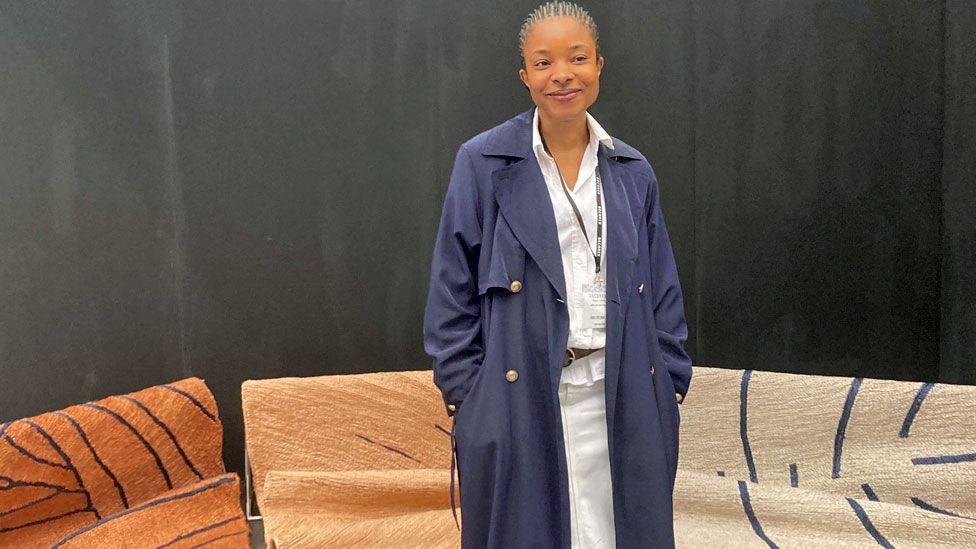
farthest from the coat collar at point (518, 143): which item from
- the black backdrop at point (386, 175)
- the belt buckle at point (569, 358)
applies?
the black backdrop at point (386, 175)

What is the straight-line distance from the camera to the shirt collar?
2.16 metres

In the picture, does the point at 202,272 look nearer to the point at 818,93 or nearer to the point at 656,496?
the point at 656,496

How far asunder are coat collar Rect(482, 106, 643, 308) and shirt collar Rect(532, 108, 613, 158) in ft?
0.04

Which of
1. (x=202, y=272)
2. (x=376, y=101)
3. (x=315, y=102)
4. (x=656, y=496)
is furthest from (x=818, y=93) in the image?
(x=202, y=272)

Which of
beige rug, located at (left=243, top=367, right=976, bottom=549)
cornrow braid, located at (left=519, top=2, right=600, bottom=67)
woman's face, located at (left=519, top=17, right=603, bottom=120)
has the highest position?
cornrow braid, located at (left=519, top=2, right=600, bottom=67)

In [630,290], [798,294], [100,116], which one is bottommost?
[798,294]

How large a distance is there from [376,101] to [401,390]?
1191 mm

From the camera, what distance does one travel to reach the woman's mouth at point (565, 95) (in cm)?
209

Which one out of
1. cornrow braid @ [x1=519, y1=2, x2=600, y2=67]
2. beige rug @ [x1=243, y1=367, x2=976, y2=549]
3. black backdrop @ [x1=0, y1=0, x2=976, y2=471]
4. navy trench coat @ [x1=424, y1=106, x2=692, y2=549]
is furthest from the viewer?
black backdrop @ [x1=0, y1=0, x2=976, y2=471]

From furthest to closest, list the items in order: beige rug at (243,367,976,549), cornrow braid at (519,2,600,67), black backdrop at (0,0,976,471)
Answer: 1. black backdrop at (0,0,976,471)
2. beige rug at (243,367,976,549)
3. cornrow braid at (519,2,600,67)

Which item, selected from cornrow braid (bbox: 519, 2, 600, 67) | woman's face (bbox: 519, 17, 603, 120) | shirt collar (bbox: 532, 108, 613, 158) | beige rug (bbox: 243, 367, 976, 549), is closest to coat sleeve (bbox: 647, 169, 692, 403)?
shirt collar (bbox: 532, 108, 613, 158)

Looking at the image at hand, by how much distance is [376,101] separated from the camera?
11.8 ft

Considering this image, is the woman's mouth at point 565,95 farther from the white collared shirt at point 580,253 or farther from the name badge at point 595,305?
the name badge at point 595,305

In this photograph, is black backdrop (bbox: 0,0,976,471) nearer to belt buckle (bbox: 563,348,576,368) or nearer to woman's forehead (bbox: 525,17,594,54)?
woman's forehead (bbox: 525,17,594,54)
